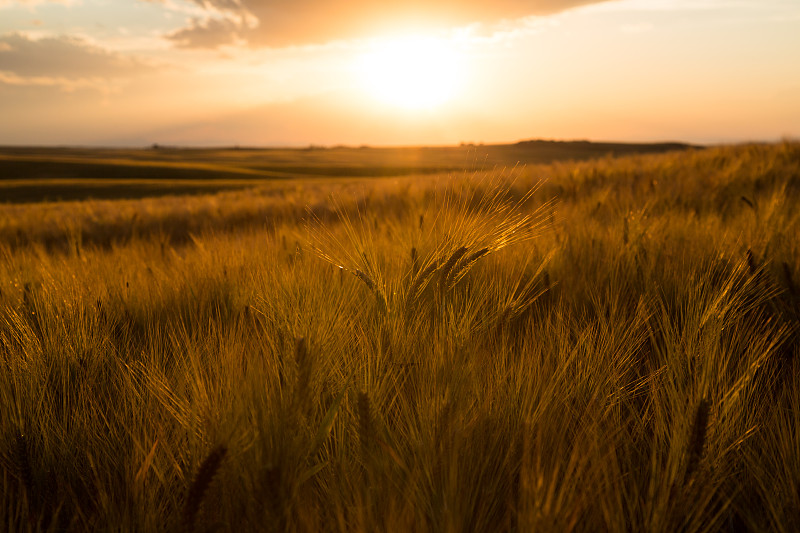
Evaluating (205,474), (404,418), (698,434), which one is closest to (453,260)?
(404,418)

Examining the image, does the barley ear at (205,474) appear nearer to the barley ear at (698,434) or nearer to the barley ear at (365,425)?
the barley ear at (365,425)

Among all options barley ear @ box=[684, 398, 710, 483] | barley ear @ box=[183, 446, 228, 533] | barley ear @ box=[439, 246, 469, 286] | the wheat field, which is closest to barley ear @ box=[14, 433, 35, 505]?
the wheat field

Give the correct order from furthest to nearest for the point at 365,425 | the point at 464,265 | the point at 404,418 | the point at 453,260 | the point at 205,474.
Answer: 1. the point at 464,265
2. the point at 453,260
3. the point at 404,418
4. the point at 365,425
5. the point at 205,474

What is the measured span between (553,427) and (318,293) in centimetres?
78

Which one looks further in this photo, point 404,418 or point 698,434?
point 404,418

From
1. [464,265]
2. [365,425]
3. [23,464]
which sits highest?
[464,265]

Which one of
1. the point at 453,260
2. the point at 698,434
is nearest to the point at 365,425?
the point at 698,434

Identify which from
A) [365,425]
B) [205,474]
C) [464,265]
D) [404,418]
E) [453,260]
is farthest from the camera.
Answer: [464,265]

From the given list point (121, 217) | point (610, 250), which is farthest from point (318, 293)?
point (121, 217)

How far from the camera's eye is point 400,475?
914mm

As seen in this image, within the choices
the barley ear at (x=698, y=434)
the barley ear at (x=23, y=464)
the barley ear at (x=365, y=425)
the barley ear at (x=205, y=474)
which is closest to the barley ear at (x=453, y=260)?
the barley ear at (x=365, y=425)

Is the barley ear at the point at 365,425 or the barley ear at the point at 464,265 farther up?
the barley ear at the point at 464,265

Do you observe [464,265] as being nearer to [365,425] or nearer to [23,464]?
[365,425]

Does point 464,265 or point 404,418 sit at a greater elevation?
point 464,265
